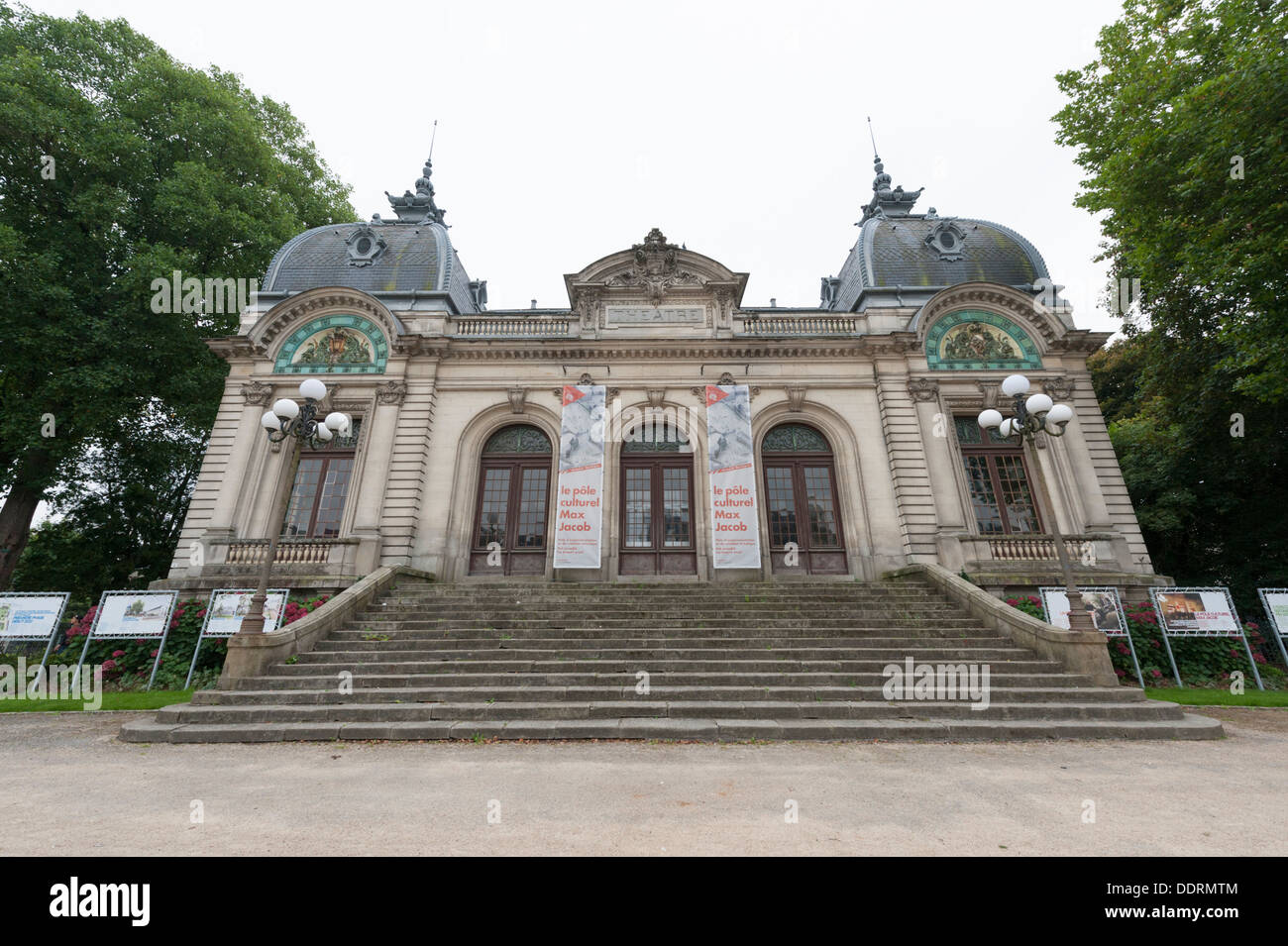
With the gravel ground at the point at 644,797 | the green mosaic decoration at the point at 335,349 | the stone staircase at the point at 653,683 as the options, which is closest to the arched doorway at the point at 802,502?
the stone staircase at the point at 653,683

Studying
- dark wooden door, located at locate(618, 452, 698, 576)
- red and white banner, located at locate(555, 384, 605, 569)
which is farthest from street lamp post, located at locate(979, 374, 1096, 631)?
red and white banner, located at locate(555, 384, 605, 569)

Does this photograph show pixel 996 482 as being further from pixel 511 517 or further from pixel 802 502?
pixel 511 517

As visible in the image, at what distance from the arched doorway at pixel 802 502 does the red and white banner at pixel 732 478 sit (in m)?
1.15

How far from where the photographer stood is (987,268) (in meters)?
16.8

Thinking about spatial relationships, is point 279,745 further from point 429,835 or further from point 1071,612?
point 1071,612

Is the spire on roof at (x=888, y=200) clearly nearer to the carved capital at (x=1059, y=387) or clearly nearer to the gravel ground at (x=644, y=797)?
the carved capital at (x=1059, y=387)

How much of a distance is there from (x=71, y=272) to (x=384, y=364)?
28.6ft

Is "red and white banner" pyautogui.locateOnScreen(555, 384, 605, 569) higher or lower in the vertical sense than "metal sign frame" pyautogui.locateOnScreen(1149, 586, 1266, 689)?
higher

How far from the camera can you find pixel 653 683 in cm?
792

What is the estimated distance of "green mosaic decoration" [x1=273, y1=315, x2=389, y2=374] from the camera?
15086 millimetres

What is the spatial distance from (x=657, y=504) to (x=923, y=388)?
8.08 metres

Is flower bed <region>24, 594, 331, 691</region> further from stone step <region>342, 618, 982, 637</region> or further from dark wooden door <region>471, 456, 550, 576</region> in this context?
dark wooden door <region>471, 456, 550, 576</region>

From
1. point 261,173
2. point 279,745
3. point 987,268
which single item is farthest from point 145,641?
point 987,268

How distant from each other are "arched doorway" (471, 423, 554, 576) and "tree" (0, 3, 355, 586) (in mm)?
9138
